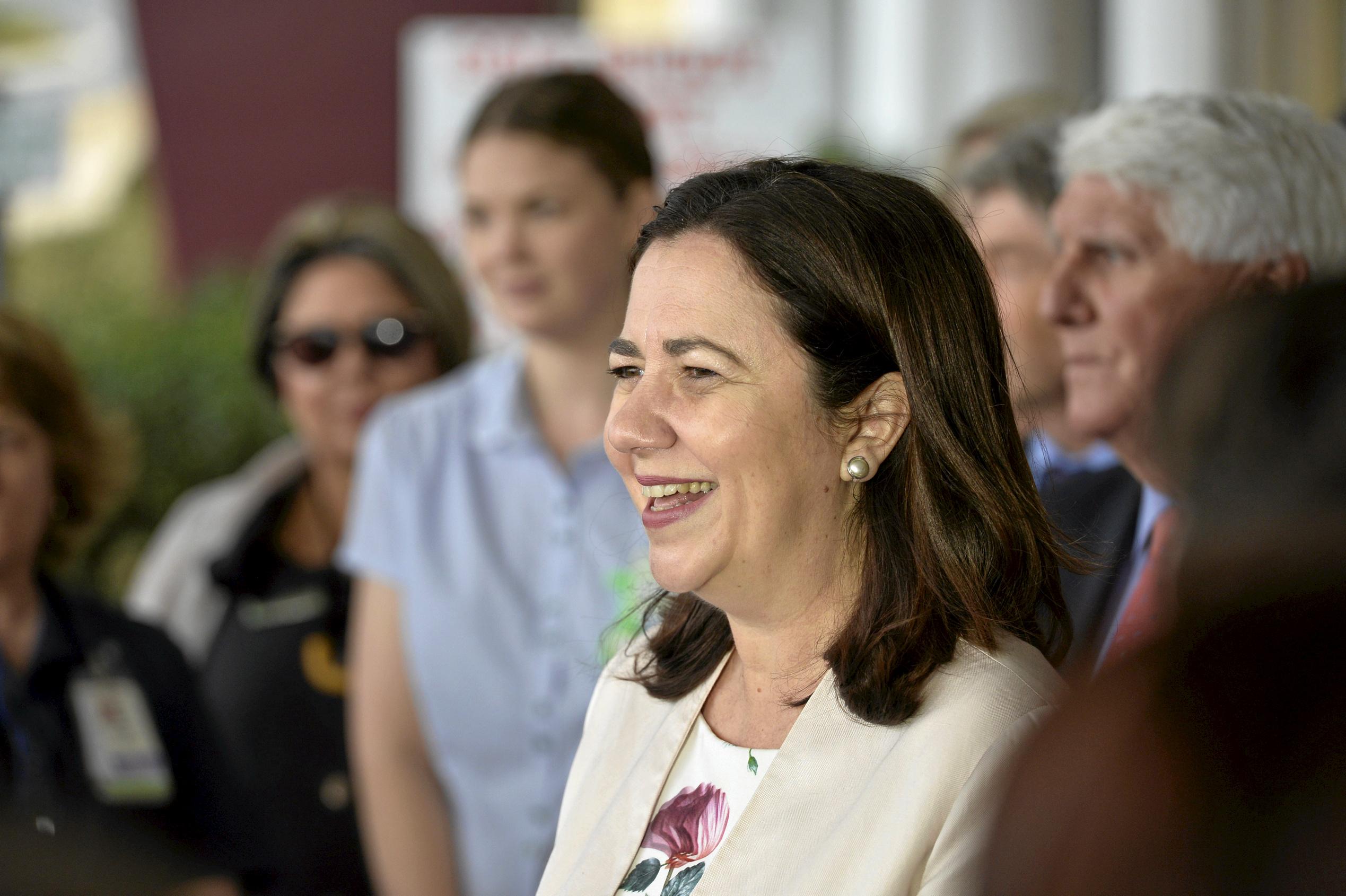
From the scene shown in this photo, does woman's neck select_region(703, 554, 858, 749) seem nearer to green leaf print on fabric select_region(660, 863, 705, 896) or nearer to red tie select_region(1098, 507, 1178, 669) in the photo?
green leaf print on fabric select_region(660, 863, 705, 896)

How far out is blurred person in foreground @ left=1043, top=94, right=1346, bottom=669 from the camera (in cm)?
220

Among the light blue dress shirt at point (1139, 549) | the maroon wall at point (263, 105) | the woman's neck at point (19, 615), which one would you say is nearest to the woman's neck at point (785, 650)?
the light blue dress shirt at point (1139, 549)

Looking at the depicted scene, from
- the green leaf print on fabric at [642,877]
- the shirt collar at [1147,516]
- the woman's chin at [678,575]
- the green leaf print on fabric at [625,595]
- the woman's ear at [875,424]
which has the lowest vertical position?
the green leaf print on fabric at [625,595]

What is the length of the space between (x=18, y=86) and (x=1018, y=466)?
8303 mm

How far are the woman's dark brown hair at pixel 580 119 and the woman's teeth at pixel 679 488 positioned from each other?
4.47 ft

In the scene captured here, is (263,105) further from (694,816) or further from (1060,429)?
(694,816)

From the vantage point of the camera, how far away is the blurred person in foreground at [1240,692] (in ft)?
2.79

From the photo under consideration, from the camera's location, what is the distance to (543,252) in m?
3.08

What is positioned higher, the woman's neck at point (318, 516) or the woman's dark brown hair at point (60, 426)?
the woman's dark brown hair at point (60, 426)

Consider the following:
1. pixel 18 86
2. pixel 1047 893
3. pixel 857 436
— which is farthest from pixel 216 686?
pixel 18 86

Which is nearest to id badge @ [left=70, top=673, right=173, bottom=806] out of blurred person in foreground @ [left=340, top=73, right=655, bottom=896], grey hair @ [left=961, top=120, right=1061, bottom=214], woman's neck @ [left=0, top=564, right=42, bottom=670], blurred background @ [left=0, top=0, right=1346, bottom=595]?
woman's neck @ [left=0, top=564, right=42, bottom=670]

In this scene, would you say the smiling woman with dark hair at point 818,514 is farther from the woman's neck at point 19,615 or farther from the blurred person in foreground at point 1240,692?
the woman's neck at point 19,615

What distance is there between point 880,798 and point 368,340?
2602mm

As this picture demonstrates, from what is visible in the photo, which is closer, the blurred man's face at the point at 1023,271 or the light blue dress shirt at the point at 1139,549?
the light blue dress shirt at the point at 1139,549
